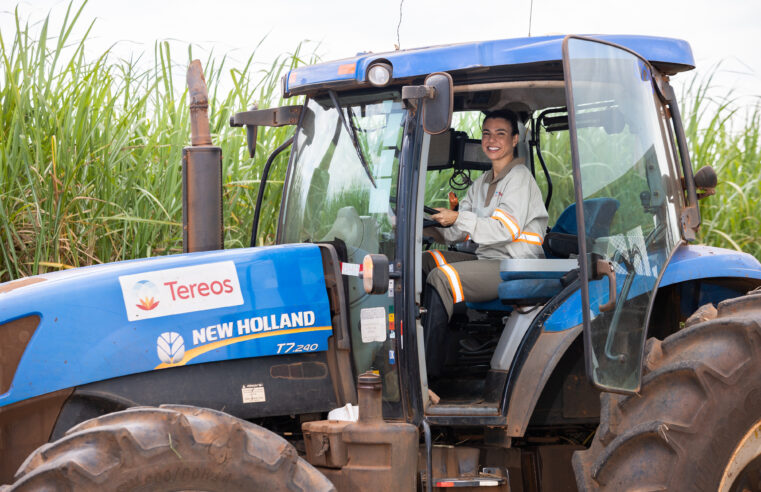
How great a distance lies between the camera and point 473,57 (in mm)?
3365

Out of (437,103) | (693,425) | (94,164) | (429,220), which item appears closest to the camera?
(693,425)

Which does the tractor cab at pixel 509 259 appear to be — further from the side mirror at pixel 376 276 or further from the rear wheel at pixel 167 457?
the rear wheel at pixel 167 457

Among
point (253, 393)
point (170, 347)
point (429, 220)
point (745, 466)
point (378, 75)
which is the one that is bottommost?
point (745, 466)

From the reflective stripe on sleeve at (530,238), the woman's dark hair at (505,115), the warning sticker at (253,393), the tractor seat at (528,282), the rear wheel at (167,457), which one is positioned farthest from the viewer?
the woman's dark hair at (505,115)

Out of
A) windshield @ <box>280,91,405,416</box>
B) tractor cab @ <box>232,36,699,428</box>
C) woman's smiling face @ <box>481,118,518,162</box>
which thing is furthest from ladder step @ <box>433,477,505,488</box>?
woman's smiling face @ <box>481,118,518,162</box>

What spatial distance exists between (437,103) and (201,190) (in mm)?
1315

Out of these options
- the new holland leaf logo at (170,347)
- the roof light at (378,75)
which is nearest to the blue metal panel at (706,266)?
the roof light at (378,75)

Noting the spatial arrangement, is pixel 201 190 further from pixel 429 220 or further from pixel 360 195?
pixel 429 220

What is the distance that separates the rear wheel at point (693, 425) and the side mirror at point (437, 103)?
1181mm

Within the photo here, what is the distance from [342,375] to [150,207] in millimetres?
2949

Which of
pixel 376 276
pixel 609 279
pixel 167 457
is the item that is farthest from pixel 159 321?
pixel 609 279

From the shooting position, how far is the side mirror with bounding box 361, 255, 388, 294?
3.17m

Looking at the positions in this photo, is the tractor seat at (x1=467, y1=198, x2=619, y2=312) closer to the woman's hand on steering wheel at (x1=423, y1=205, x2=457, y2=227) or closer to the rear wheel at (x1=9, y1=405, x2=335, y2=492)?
the woman's hand on steering wheel at (x1=423, y1=205, x2=457, y2=227)

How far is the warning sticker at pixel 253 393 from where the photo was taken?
10.9 feet
